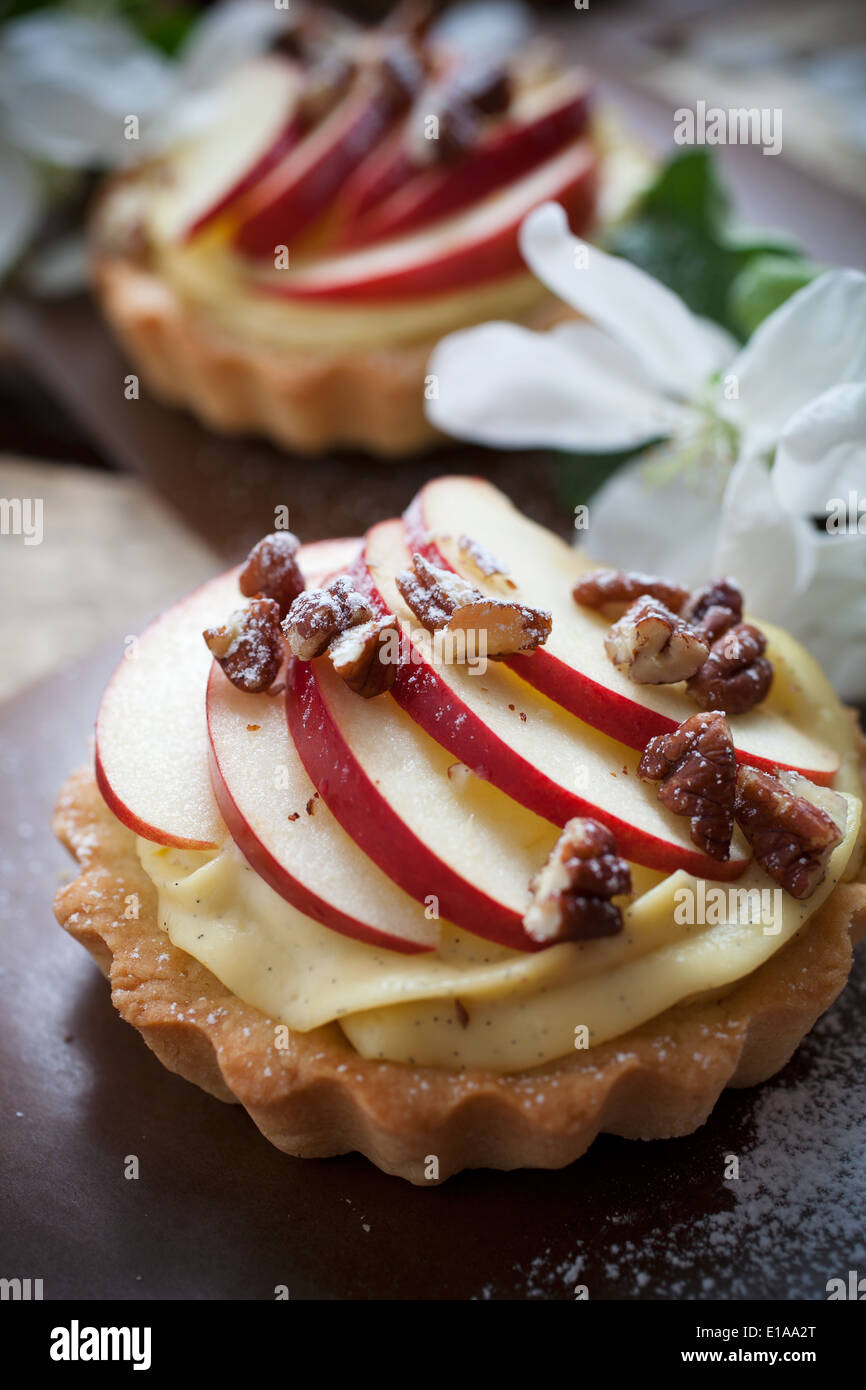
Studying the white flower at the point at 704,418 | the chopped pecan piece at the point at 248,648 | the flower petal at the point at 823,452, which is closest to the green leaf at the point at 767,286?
the white flower at the point at 704,418

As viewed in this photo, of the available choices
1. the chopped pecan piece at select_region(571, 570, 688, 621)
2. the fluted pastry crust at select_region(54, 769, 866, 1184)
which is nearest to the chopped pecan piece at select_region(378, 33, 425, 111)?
the chopped pecan piece at select_region(571, 570, 688, 621)

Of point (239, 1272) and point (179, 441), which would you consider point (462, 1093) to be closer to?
point (239, 1272)

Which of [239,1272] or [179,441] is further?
[179,441]

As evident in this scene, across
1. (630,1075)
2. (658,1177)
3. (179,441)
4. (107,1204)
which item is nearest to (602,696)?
(630,1075)

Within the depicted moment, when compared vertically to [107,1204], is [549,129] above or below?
above
